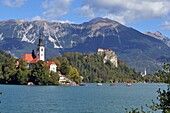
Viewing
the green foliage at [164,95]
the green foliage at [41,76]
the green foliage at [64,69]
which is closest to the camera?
the green foliage at [164,95]

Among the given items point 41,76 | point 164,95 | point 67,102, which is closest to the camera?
point 164,95

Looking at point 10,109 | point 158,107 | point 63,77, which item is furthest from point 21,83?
point 158,107

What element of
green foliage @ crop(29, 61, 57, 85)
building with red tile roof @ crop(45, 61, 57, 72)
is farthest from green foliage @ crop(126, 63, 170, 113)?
building with red tile roof @ crop(45, 61, 57, 72)

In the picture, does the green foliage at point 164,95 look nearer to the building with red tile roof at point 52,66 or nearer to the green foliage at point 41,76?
the green foliage at point 41,76

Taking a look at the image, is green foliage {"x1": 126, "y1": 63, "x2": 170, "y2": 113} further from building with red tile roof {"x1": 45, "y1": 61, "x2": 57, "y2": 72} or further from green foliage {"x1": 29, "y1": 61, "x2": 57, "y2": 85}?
building with red tile roof {"x1": 45, "y1": 61, "x2": 57, "y2": 72}

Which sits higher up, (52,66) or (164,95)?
(52,66)

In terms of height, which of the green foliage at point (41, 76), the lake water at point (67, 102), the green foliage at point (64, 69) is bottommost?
the lake water at point (67, 102)

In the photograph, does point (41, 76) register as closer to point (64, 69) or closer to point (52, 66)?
point (52, 66)

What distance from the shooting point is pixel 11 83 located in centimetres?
15150

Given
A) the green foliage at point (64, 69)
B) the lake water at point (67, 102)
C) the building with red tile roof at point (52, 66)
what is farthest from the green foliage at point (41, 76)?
the lake water at point (67, 102)

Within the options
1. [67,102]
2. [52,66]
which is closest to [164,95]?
[67,102]

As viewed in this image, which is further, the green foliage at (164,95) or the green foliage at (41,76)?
the green foliage at (41,76)

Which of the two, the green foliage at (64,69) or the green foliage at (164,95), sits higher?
the green foliage at (64,69)

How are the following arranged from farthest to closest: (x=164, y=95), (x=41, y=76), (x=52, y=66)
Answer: (x=52, y=66)
(x=41, y=76)
(x=164, y=95)
